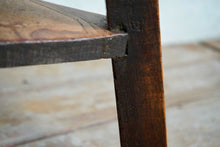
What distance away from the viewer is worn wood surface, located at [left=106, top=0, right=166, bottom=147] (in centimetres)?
41

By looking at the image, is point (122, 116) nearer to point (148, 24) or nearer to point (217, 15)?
point (148, 24)

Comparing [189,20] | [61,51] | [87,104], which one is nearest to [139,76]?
[61,51]

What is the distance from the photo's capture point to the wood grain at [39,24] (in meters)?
0.37

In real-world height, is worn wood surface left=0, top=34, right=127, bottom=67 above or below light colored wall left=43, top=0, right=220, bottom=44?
below

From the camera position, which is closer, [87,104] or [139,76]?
[139,76]

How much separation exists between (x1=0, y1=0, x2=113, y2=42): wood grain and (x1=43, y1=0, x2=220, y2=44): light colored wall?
1142 millimetres

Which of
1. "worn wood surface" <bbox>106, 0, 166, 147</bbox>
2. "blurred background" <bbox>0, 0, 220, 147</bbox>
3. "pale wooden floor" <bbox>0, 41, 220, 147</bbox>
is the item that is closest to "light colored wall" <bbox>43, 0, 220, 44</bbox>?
"blurred background" <bbox>0, 0, 220, 147</bbox>

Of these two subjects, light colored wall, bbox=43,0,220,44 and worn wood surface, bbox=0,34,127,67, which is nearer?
worn wood surface, bbox=0,34,127,67

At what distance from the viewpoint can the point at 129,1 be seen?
41 cm

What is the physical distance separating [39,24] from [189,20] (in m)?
1.33

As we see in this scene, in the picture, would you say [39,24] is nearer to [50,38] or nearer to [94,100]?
[50,38]

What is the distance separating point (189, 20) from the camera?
161cm

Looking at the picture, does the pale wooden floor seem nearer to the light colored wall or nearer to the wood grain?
the light colored wall

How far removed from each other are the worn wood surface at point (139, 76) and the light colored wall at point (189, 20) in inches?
44.8
